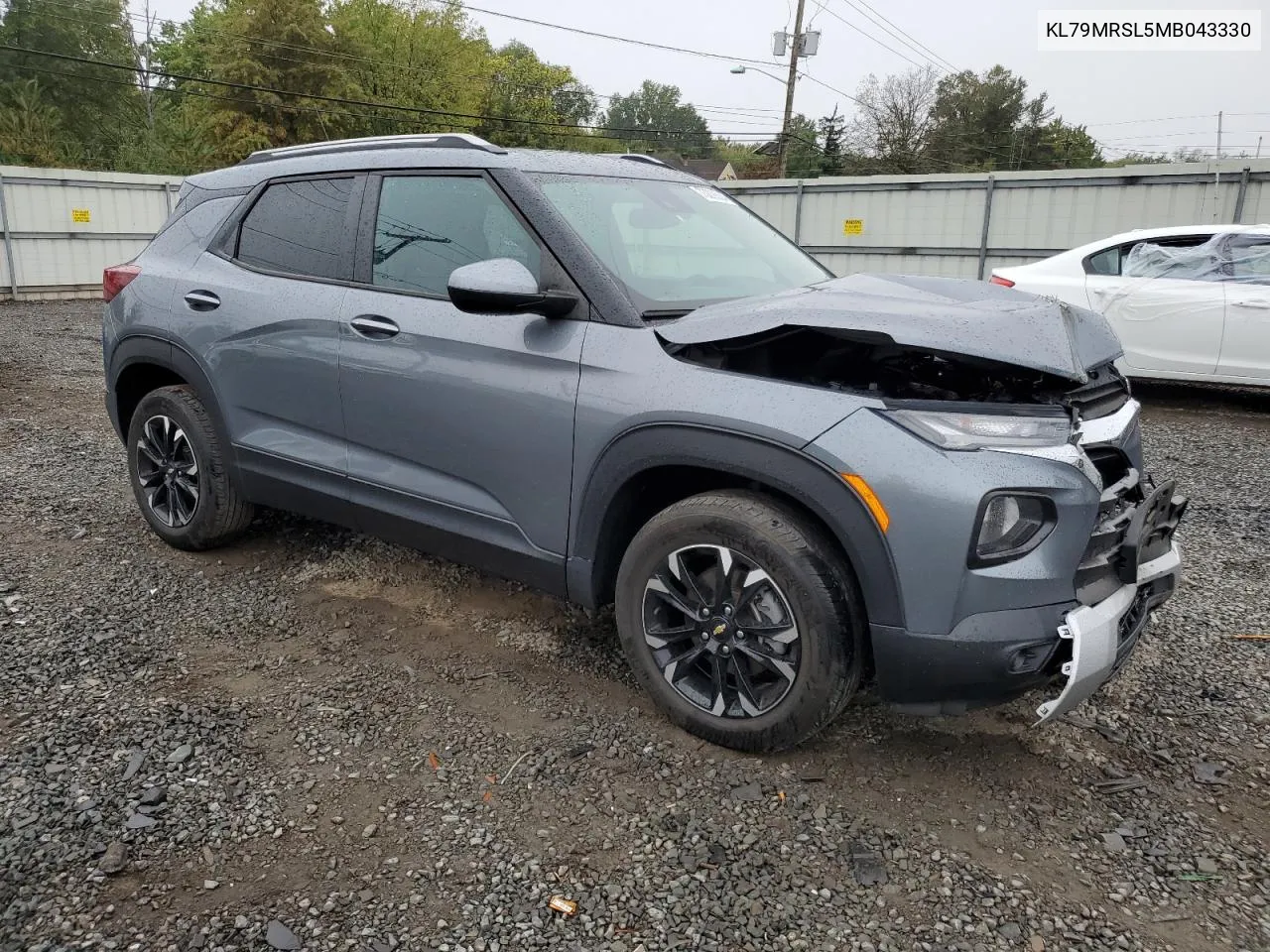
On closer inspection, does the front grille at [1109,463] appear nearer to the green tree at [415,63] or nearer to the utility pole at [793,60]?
the utility pole at [793,60]

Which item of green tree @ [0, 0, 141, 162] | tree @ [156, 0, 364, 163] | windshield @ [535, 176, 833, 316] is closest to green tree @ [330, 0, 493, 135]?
tree @ [156, 0, 364, 163]

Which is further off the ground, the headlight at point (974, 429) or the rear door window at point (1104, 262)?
the rear door window at point (1104, 262)

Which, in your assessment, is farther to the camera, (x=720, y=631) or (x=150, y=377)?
(x=150, y=377)

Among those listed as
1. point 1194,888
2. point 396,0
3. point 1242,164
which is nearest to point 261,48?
point 396,0

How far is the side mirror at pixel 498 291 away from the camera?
2754 millimetres

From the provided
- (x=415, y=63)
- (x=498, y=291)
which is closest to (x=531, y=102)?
→ (x=415, y=63)

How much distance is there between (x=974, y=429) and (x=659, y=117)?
107 metres

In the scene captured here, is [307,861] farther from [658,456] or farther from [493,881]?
[658,456]

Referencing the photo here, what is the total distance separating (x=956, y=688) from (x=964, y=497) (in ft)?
1.72

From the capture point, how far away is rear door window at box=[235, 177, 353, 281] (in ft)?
11.8

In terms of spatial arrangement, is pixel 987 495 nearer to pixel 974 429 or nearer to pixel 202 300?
pixel 974 429

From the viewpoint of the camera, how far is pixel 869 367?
2.91 meters

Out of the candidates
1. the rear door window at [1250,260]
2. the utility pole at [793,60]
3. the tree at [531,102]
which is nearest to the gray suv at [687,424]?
the rear door window at [1250,260]

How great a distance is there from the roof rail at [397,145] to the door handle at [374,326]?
694 millimetres
